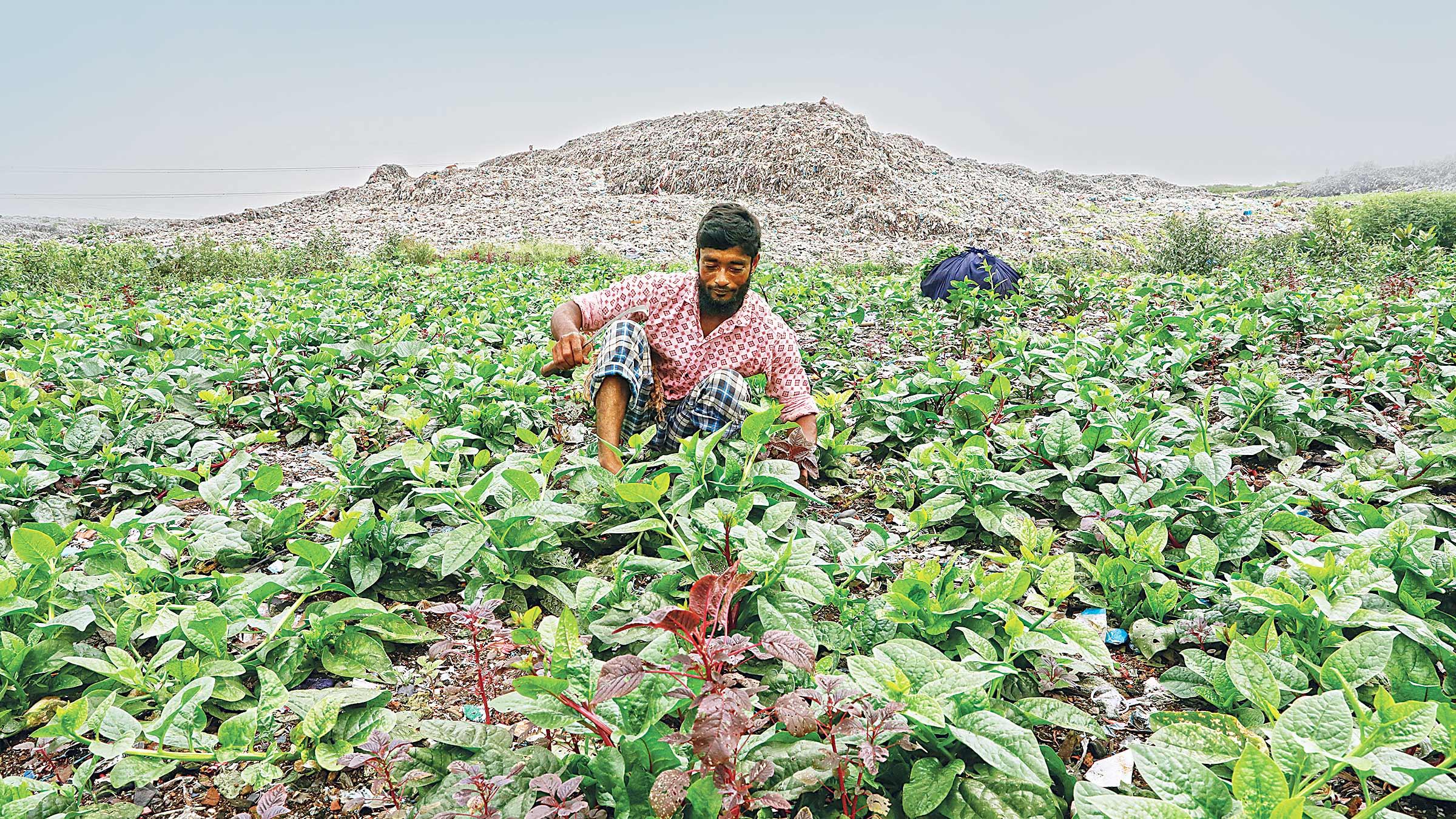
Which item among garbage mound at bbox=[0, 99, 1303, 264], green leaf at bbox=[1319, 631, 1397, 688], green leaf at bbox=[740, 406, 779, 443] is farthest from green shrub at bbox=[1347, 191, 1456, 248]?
green leaf at bbox=[740, 406, 779, 443]

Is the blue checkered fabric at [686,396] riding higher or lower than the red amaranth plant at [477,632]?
higher

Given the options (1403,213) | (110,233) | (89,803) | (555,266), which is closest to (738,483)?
(89,803)

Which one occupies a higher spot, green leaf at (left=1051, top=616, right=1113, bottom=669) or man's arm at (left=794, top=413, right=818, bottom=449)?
man's arm at (left=794, top=413, right=818, bottom=449)

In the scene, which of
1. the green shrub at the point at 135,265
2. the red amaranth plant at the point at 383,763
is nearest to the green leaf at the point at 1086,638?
the red amaranth plant at the point at 383,763

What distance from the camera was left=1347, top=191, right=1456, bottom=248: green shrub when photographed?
12.7 meters

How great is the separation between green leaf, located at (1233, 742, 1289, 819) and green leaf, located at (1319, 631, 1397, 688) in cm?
56

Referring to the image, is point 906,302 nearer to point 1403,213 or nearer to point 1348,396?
point 1348,396

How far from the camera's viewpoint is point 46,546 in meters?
1.79

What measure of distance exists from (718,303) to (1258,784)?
2.16m

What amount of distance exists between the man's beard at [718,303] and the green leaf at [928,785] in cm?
188

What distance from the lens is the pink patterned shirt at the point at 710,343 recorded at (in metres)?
2.91

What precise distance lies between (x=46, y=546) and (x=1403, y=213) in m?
18.1

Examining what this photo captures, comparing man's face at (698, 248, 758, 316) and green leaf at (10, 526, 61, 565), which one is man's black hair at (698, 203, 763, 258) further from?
green leaf at (10, 526, 61, 565)

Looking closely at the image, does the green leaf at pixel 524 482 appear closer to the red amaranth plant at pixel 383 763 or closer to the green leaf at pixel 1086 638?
the red amaranth plant at pixel 383 763
